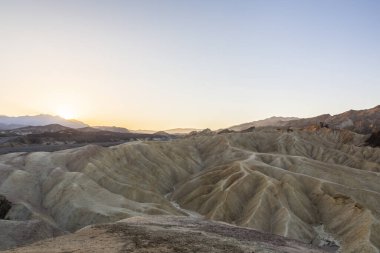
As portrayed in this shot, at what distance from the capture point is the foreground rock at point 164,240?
18.9m

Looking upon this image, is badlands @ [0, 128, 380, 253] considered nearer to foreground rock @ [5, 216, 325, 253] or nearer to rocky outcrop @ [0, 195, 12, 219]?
foreground rock @ [5, 216, 325, 253]

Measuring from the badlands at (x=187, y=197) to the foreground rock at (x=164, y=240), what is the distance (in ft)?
0.49

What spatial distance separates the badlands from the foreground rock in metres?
0.15

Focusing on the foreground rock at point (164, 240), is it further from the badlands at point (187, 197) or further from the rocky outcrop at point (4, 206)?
the rocky outcrop at point (4, 206)

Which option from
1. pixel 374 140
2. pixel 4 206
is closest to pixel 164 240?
pixel 4 206

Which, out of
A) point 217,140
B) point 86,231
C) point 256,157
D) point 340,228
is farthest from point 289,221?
point 217,140

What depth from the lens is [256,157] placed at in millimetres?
108812

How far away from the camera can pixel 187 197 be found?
87.3 metres

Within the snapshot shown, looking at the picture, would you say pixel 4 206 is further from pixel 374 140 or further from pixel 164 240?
pixel 374 140

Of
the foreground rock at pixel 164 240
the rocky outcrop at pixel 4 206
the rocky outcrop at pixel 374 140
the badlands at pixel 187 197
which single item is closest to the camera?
the foreground rock at pixel 164 240

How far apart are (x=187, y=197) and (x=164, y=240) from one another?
67753 mm

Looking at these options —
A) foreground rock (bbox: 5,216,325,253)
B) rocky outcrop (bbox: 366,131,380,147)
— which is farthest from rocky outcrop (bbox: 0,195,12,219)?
rocky outcrop (bbox: 366,131,380,147)

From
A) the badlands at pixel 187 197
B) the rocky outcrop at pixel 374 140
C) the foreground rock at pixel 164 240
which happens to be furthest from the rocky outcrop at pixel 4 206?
the rocky outcrop at pixel 374 140

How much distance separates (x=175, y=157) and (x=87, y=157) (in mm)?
35336
